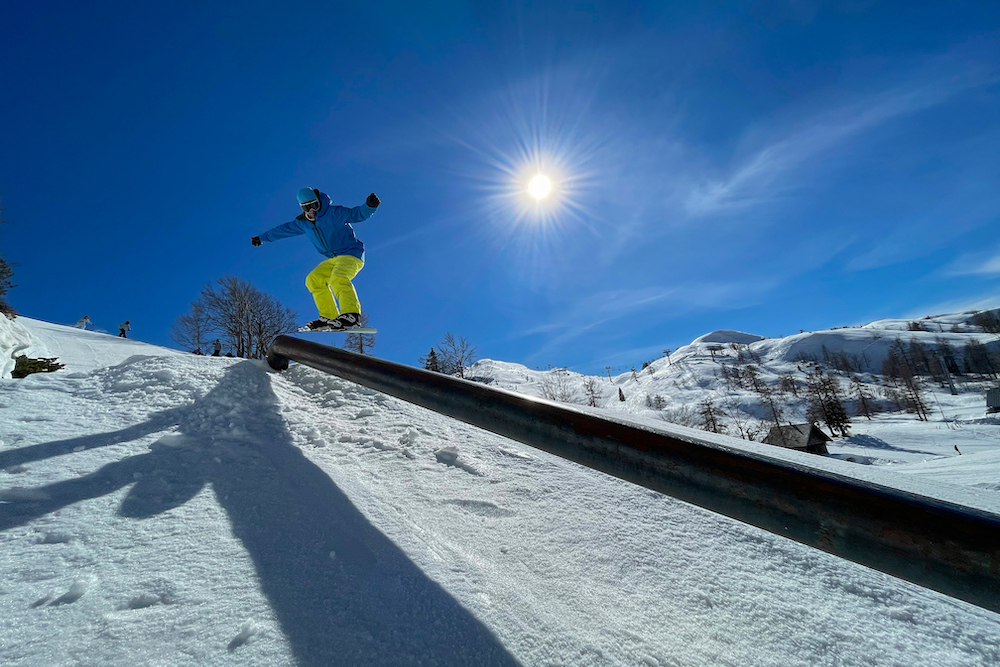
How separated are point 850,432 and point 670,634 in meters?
70.1

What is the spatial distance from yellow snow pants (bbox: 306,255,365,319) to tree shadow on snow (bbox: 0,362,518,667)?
8.03ft

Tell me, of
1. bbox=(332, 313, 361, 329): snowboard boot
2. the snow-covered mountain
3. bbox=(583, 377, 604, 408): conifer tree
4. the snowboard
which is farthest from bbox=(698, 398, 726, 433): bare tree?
bbox=(332, 313, 361, 329): snowboard boot

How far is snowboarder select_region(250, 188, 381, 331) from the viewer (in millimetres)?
4941

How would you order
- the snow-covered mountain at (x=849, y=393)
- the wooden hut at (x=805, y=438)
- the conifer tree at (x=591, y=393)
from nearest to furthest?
1. the snow-covered mountain at (x=849, y=393)
2. the wooden hut at (x=805, y=438)
3. the conifer tree at (x=591, y=393)

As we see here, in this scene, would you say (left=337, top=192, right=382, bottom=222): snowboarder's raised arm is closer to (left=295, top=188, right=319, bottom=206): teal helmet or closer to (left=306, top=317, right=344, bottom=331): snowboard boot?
(left=295, top=188, right=319, bottom=206): teal helmet

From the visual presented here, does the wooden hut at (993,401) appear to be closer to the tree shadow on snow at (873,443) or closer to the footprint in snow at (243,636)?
the tree shadow on snow at (873,443)

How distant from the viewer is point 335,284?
16.2ft

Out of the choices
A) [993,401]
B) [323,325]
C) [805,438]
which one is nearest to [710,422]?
[805,438]

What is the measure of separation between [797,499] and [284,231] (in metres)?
6.20

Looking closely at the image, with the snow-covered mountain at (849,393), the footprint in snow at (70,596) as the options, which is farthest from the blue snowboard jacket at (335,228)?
the footprint in snow at (70,596)

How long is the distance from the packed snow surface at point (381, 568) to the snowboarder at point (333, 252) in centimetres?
244

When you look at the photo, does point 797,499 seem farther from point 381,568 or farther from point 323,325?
point 323,325

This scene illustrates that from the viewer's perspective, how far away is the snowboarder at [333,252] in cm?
494

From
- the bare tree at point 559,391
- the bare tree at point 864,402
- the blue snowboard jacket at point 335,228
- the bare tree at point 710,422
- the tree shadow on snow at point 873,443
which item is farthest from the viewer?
the bare tree at point 864,402
